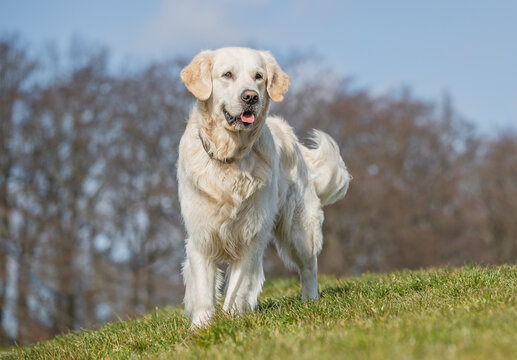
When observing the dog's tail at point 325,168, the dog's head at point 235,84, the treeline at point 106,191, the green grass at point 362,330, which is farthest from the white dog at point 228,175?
the treeline at point 106,191

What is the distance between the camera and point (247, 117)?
17.4ft

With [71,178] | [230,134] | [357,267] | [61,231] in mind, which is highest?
[230,134]

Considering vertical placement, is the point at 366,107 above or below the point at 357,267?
above

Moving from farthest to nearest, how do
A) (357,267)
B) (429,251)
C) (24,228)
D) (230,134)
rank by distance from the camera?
(429,251) → (357,267) → (24,228) → (230,134)

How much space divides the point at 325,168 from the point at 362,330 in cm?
429

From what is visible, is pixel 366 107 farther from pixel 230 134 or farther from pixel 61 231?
pixel 230 134

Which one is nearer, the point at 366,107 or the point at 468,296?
the point at 468,296

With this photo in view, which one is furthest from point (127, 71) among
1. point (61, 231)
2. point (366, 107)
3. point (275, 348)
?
point (275, 348)

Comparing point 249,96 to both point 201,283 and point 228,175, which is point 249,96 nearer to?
point 228,175

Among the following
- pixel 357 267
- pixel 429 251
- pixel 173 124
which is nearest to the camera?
pixel 173 124

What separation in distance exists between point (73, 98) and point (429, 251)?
1879cm

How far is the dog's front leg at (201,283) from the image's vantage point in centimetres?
539

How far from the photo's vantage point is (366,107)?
30875 millimetres

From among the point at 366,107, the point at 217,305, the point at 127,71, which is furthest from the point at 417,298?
the point at 366,107
